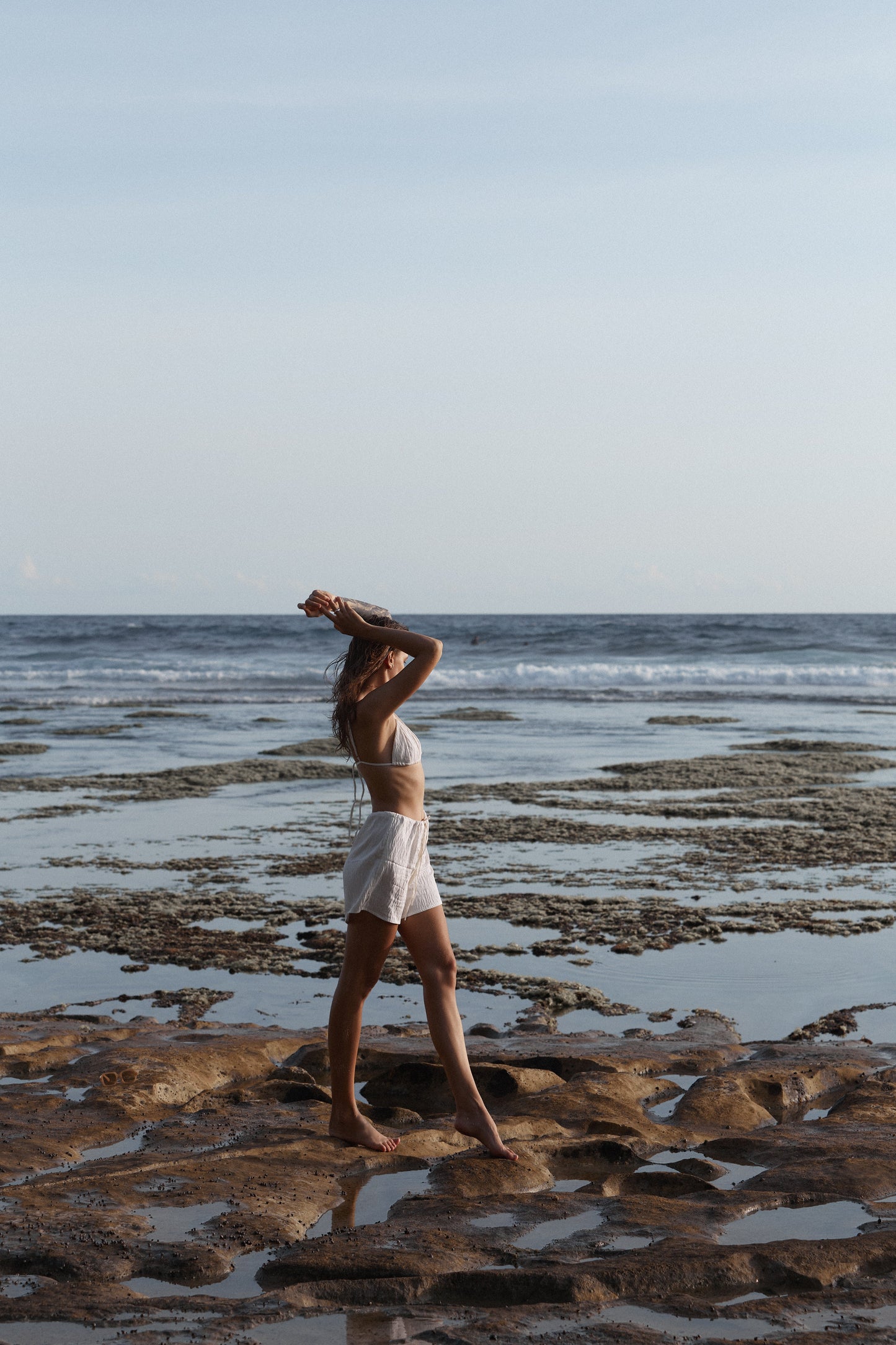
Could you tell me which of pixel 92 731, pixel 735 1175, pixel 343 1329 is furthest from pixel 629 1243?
pixel 92 731

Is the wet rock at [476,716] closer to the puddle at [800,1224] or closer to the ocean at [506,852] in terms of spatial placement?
the ocean at [506,852]

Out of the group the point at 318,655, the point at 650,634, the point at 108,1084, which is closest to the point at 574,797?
the point at 108,1084

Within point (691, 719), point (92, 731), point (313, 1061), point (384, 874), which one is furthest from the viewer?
point (691, 719)

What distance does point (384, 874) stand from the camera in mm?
4270

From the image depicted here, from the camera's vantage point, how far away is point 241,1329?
2924 mm

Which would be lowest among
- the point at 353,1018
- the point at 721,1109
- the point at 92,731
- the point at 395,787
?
the point at 92,731

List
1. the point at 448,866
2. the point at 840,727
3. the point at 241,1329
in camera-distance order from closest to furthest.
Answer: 1. the point at 241,1329
2. the point at 448,866
3. the point at 840,727

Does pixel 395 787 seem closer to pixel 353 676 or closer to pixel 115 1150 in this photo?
pixel 353 676

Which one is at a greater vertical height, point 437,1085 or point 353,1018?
point 353,1018

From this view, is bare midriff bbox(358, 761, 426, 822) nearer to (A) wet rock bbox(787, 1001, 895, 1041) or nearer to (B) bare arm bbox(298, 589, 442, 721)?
(B) bare arm bbox(298, 589, 442, 721)

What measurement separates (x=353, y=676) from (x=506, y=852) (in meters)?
6.17

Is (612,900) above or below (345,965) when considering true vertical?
below

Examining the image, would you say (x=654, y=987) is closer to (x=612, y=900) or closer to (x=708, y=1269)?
(x=612, y=900)

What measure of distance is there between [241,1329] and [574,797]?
10.5 m
